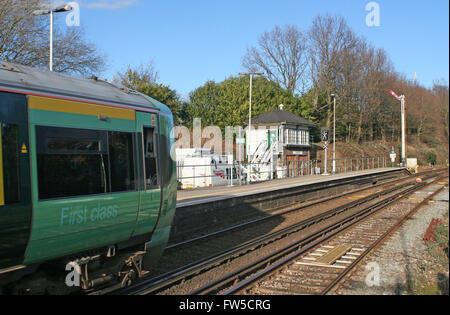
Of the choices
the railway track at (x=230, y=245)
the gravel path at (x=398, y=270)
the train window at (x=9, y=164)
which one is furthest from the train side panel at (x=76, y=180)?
the gravel path at (x=398, y=270)

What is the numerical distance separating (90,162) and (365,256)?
7.10 metres

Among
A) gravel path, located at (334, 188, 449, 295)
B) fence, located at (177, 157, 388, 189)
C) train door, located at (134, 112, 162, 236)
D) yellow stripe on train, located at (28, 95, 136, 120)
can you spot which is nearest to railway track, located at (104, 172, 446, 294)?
train door, located at (134, 112, 162, 236)

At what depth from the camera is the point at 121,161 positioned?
6.28 metres

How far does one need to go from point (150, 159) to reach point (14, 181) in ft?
7.84

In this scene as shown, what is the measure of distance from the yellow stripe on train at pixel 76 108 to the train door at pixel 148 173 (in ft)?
1.05

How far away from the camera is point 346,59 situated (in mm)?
53781

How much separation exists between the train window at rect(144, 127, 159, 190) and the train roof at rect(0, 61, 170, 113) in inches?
17.7

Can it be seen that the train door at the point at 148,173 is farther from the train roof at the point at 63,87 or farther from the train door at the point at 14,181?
the train door at the point at 14,181

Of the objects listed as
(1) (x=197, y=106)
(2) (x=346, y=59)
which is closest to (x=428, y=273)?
(1) (x=197, y=106)

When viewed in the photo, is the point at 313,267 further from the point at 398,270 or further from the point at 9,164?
the point at 9,164

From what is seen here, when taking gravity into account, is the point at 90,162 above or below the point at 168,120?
below

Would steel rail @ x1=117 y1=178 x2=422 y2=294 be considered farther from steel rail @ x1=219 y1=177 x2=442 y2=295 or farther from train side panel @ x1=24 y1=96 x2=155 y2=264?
train side panel @ x1=24 y1=96 x2=155 y2=264
